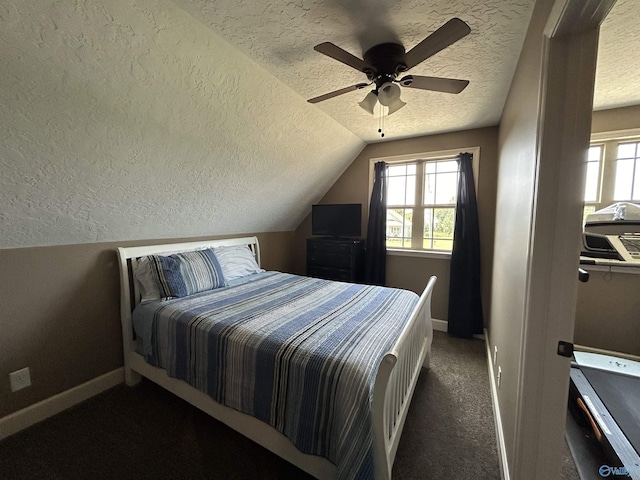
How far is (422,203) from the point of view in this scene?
3.46 m

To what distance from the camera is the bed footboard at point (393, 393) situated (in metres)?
1.06

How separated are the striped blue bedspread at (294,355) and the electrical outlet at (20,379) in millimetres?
731

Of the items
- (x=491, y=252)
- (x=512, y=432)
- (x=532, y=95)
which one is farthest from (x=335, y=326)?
(x=491, y=252)

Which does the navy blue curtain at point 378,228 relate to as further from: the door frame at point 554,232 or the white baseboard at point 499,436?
the door frame at point 554,232

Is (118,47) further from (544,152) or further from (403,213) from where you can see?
(403,213)

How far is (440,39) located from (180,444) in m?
2.63

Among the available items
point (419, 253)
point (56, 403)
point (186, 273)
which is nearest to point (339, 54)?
point (186, 273)

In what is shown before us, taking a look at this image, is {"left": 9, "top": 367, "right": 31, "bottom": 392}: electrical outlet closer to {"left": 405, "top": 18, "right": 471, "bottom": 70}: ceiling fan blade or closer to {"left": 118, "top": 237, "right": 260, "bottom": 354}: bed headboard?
{"left": 118, "top": 237, "right": 260, "bottom": 354}: bed headboard

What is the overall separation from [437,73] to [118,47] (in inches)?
76.6

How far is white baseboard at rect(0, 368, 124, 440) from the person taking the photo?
5.50ft

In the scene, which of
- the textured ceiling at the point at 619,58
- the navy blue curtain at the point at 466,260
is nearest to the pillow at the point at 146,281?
the navy blue curtain at the point at 466,260

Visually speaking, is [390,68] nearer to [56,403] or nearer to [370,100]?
[370,100]

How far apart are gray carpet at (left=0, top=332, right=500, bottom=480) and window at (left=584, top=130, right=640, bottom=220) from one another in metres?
2.26

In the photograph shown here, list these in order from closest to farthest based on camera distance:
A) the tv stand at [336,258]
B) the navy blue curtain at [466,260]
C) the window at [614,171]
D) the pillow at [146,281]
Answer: the pillow at [146,281]
the window at [614,171]
the navy blue curtain at [466,260]
the tv stand at [336,258]
